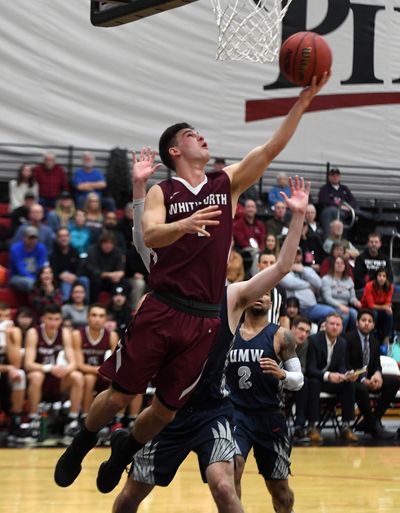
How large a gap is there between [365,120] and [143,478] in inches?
543

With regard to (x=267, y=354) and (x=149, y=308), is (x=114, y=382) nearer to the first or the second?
(x=149, y=308)

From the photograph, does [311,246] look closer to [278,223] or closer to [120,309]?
[278,223]

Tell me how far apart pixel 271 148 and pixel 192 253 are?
0.71 metres

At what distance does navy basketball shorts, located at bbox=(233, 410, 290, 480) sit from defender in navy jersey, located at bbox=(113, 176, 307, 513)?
717 millimetres

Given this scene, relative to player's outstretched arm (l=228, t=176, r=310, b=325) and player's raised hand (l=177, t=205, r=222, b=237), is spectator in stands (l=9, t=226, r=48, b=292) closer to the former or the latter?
player's outstretched arm (l=228, t=176, r=310, b=325)

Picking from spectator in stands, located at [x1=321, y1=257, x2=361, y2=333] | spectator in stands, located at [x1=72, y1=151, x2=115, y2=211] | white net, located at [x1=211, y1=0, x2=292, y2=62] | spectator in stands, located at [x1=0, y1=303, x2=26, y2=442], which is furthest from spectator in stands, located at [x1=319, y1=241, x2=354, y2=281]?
white net, located at [x1=211, y1=0, x2=292, y2=62]

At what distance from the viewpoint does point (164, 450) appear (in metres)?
7.04

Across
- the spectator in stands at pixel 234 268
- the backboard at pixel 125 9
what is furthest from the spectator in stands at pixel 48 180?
the backboard at pixel 125 9

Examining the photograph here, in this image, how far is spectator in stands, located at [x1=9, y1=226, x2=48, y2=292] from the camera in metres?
14.5

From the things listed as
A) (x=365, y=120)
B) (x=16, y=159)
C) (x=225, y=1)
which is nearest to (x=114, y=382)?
(x=225, y=1)

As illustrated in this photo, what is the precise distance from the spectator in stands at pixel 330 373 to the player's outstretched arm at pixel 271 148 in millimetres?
7182

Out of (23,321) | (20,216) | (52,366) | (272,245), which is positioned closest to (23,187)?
(20,216)

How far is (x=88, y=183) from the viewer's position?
16.4 meters

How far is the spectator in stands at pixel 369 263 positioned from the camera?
644 inches
